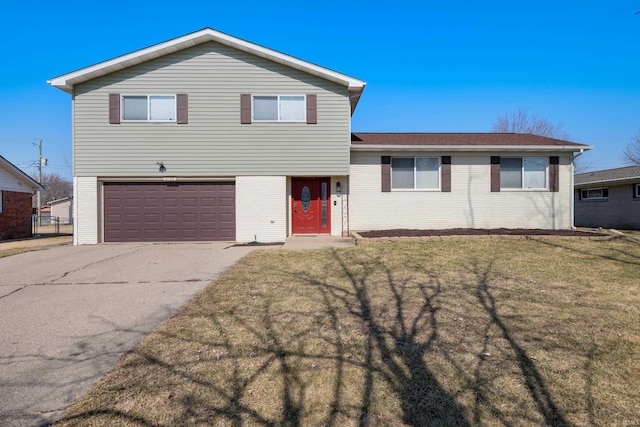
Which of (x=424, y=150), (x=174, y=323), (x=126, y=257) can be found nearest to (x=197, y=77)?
(x=126, y=257)

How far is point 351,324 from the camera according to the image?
12.6ft

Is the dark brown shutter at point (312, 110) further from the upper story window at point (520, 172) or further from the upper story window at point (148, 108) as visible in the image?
the upper story window at point (520, 172)

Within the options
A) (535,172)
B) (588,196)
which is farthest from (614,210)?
(535,172)

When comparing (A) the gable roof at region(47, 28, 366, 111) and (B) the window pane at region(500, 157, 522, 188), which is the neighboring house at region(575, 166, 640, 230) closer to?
(B) the window pane at region(500, 157, 522, 188)

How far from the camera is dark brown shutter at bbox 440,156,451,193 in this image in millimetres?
A: 11680

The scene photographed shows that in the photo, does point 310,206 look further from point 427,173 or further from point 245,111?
point 427,173

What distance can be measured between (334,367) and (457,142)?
11.2m

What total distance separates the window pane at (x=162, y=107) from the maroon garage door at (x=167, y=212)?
2242 millimetres

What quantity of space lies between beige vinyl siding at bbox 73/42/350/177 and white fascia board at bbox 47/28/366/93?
0.67 ft

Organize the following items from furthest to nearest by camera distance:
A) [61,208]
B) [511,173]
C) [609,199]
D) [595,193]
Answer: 1. [61,208]
2. [595,193]
3. [609,199]
4. [511,173]

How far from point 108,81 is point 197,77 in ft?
9.53

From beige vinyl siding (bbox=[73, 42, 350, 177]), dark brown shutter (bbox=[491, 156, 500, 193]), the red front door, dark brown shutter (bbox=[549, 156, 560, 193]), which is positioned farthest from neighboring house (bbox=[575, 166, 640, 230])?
beige vinyl siding (bbox=[73, 42, 350, 177])

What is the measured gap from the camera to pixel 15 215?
15.9 meters

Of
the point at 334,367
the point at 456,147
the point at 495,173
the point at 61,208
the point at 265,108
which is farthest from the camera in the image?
the point at 61,208
